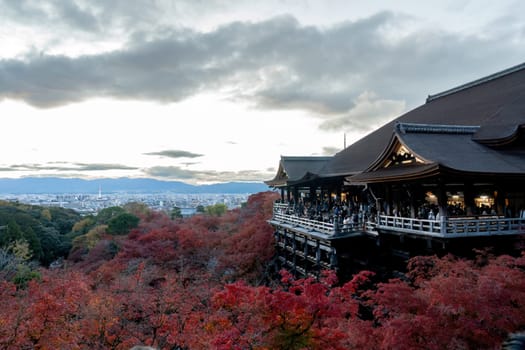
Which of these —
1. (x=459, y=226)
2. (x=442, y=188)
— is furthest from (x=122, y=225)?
(x=459, y=226)

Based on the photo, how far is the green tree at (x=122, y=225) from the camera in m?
35.5

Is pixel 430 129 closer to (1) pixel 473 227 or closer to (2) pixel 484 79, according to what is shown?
(1) pixel 473 227

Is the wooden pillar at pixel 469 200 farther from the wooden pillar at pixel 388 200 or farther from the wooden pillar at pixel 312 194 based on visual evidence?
the wooden pillar at pixel 312 194

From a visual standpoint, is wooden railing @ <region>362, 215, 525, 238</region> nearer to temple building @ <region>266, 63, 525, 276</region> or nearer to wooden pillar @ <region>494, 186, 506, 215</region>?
temple building @ <region>266, 63, 525, 276</region>

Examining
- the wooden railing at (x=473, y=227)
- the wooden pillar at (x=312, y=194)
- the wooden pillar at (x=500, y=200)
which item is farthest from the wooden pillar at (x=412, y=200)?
the wooden pillar at (x=312, y=194)

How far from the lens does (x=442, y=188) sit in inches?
496

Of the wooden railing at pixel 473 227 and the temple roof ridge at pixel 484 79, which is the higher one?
the temple roof ridge at pixel 484 79

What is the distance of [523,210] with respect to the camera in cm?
1353

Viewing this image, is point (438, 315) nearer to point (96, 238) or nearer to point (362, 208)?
point (362, 208)

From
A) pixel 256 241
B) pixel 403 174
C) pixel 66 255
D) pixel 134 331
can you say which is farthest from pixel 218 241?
pixel 66 255

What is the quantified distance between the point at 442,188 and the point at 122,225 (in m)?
31.4

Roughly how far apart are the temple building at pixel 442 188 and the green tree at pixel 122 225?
2036cm

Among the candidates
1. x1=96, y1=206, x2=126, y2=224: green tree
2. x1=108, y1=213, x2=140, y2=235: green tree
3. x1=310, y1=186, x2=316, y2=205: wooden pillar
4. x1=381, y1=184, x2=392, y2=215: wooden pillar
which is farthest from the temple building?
x1=96, y1=206, x2=126, y2=224: green tree

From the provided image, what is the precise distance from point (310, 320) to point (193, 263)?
17.2 meters
